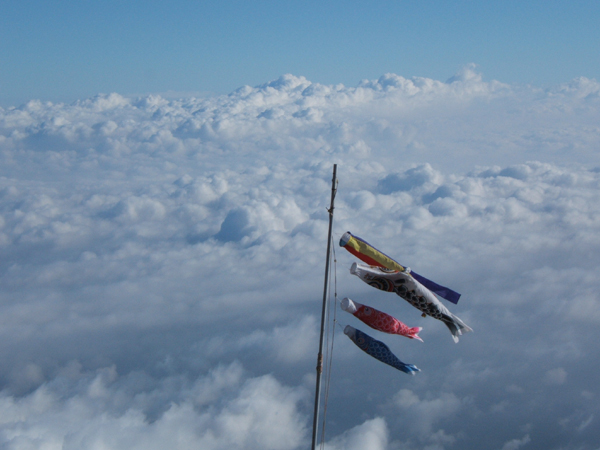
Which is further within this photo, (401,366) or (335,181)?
(401,366)

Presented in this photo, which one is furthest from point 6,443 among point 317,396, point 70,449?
point 317,396

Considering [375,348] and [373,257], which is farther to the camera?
[375,348]

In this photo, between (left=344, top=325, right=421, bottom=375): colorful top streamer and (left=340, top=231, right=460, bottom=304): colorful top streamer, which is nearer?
(left=340, top=231, right=460, bottom=304): colorful top streamer

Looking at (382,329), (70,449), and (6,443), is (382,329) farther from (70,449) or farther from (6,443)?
(70,449)

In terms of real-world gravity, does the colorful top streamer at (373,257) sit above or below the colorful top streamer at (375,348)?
above

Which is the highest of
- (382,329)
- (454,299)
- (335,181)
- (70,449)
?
(335,181)

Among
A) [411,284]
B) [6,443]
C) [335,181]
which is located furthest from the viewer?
[6,443]

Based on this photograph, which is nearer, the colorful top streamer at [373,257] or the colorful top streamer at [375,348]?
the colorful top streamer at [373,257]

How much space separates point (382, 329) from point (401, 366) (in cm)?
144

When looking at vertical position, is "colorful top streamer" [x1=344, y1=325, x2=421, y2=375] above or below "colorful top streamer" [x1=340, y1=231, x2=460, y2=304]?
below

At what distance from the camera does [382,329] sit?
15.9 m

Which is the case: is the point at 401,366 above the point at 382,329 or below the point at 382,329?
below

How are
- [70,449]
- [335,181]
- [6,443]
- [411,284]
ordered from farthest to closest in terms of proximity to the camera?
[70,449], [6,443], [411,284], [335,181]

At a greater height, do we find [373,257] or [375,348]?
[373,257]
